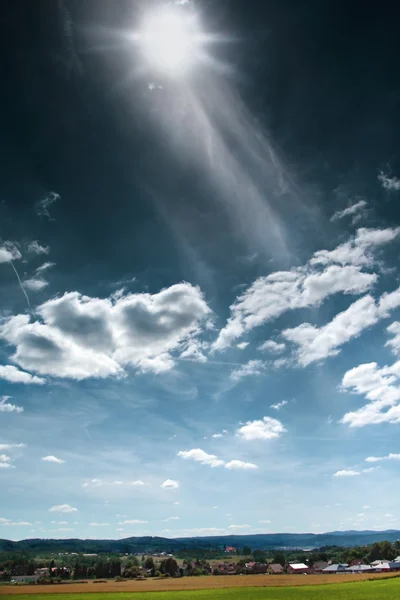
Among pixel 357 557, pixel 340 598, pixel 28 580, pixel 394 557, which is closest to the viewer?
pixel 340 598

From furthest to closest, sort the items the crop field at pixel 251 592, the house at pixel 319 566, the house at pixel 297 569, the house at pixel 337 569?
the house at pixel 319 566 → the house at pixel 297 569 → the house at pixel 337 569 → the crop field at pixel 251 592

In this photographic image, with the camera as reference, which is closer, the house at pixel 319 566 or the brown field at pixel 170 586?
the brown field at pixel 170 586

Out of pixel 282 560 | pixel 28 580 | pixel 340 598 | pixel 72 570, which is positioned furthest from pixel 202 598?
pixel 282 560

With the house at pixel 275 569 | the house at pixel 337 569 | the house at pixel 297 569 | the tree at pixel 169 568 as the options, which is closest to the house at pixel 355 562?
the house at pixel 337 569

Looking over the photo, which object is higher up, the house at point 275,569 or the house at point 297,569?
the house at point 275,569

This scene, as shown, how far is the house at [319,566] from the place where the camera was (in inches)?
4847

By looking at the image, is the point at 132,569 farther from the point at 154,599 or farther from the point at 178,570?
the point at 154,599

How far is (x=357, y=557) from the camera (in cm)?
13012

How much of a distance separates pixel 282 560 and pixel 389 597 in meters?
118

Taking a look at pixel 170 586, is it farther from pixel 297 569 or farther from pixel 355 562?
pixel 355 562

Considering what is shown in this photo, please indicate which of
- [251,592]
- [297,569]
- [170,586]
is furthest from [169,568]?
[251,592]

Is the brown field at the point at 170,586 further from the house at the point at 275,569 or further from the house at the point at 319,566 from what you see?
the house at the point at 319,566

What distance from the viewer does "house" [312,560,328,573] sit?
123 m

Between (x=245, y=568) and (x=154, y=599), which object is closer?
(x=154, y=599)
